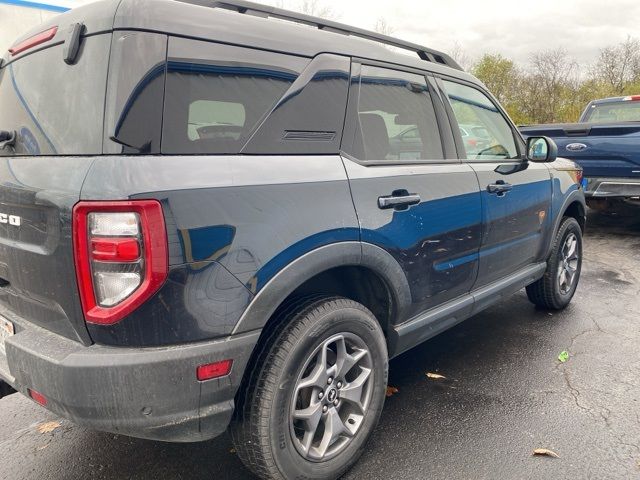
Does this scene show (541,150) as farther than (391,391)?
Yes

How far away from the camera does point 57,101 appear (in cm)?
187

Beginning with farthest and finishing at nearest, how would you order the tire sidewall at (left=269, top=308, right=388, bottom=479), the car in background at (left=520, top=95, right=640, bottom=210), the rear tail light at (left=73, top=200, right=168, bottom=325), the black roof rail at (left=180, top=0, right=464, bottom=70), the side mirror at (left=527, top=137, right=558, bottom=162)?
the car in background at (left=520, top=95, right=640, bottom=210)
the side mirror at (left=527, top=137, right=558, bottom=162)
the black roof rail at (left=180, top=0, right=464, bottom=70)
the tire sidewall at (left=269, top=308, right=388, bottom=479)
the rear tail light at (left=73, top=200, right=168, bottom=325)

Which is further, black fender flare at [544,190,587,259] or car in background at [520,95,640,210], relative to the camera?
car in background at [520,95,640,210]

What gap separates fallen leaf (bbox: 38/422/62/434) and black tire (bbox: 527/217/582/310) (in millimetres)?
3673

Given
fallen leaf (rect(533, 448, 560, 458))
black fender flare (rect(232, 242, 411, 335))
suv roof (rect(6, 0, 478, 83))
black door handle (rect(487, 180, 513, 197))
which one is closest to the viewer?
suv roof (rect(6, 0, 478, 83))

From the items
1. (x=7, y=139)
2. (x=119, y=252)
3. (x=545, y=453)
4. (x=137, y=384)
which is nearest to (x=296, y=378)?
(x=137, y=384)

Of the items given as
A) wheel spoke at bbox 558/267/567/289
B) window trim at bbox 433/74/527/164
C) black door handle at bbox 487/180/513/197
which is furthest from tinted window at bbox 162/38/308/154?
wheel spoke at bbox 558/267/567/289

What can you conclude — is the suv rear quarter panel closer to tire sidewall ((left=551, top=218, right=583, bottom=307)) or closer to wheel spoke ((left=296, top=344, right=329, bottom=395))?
wheel spoke ((left=296, top=344, right=329, bottom=395))

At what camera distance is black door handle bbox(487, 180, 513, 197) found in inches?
121

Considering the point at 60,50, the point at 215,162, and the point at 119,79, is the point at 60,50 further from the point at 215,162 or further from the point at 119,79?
the point at 215,162

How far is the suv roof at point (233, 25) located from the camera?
5.54ft

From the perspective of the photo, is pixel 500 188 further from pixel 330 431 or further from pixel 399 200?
pixel 330 431

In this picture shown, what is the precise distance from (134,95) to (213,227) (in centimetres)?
51

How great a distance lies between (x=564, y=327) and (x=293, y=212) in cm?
307
